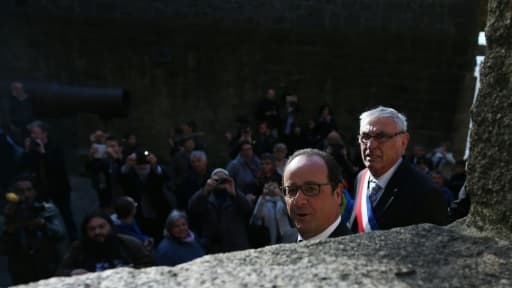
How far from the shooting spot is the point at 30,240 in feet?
15.4

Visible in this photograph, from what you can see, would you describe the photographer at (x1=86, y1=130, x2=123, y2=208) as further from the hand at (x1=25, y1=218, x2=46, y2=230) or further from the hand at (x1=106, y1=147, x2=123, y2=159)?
the hand at (x1=25, y1=218, x2=46, y2=230)

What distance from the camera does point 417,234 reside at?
72.7 inches

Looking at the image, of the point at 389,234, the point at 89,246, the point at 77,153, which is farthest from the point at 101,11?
the point at 389,234

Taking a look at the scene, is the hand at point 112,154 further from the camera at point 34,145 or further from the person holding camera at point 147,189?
the camera at point 34,145

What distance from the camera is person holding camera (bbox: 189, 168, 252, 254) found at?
5.18 metres

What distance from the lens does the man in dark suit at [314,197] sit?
240 centimetres

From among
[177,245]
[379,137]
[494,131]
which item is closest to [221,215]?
[177,245]

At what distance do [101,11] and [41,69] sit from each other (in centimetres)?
152

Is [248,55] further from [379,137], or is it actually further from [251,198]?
[379,137]

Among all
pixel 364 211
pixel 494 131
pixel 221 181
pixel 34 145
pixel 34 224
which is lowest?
pixel 34 224

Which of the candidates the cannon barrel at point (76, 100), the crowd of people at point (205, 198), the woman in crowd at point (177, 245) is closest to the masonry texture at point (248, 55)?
the cannon barrel at point (76, 100)

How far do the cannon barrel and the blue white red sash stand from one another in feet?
26.1

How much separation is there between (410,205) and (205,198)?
Answer: 2707 millimetres

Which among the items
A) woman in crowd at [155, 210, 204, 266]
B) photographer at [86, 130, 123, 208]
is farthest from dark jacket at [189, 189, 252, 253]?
photographer at [86, 130, 123, 208]
